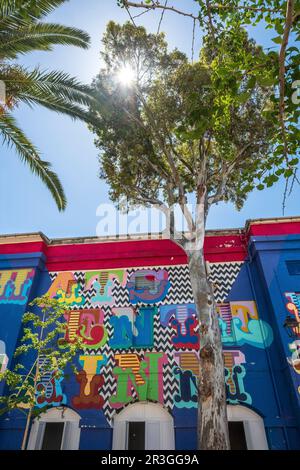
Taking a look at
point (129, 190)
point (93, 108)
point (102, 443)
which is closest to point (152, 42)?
point (93, 108)

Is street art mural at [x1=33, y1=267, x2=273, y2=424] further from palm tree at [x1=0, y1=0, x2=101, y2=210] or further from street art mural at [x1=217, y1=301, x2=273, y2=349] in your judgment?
palm tree at [x1=0, y1=0, x2=101, y2=210]

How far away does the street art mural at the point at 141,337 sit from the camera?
8516 mm

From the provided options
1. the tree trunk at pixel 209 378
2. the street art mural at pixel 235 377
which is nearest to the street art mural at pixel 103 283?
the tree trunk at pixel 209 378

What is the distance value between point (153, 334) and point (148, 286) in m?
1.68

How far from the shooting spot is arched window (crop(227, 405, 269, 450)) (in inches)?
300

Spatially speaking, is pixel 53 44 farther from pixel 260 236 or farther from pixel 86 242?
pixel 260 236

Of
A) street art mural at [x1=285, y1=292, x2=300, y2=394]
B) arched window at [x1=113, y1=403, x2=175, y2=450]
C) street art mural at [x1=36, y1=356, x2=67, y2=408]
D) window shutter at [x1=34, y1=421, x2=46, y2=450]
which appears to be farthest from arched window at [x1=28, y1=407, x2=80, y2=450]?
street art mural at [x1=285, y1=292, x2=300, y2=394]

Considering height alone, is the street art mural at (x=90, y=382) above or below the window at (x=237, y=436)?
above

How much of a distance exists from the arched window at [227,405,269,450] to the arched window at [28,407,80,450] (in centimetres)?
401

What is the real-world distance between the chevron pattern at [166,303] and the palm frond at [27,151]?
3342 mm

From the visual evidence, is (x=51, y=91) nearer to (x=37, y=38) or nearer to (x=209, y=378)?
(x=37, y=38)

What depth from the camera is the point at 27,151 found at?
848 cm

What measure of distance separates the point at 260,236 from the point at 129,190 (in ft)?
15.5

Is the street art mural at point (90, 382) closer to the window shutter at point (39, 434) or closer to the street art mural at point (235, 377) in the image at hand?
the window shutter at point (39, 434)
